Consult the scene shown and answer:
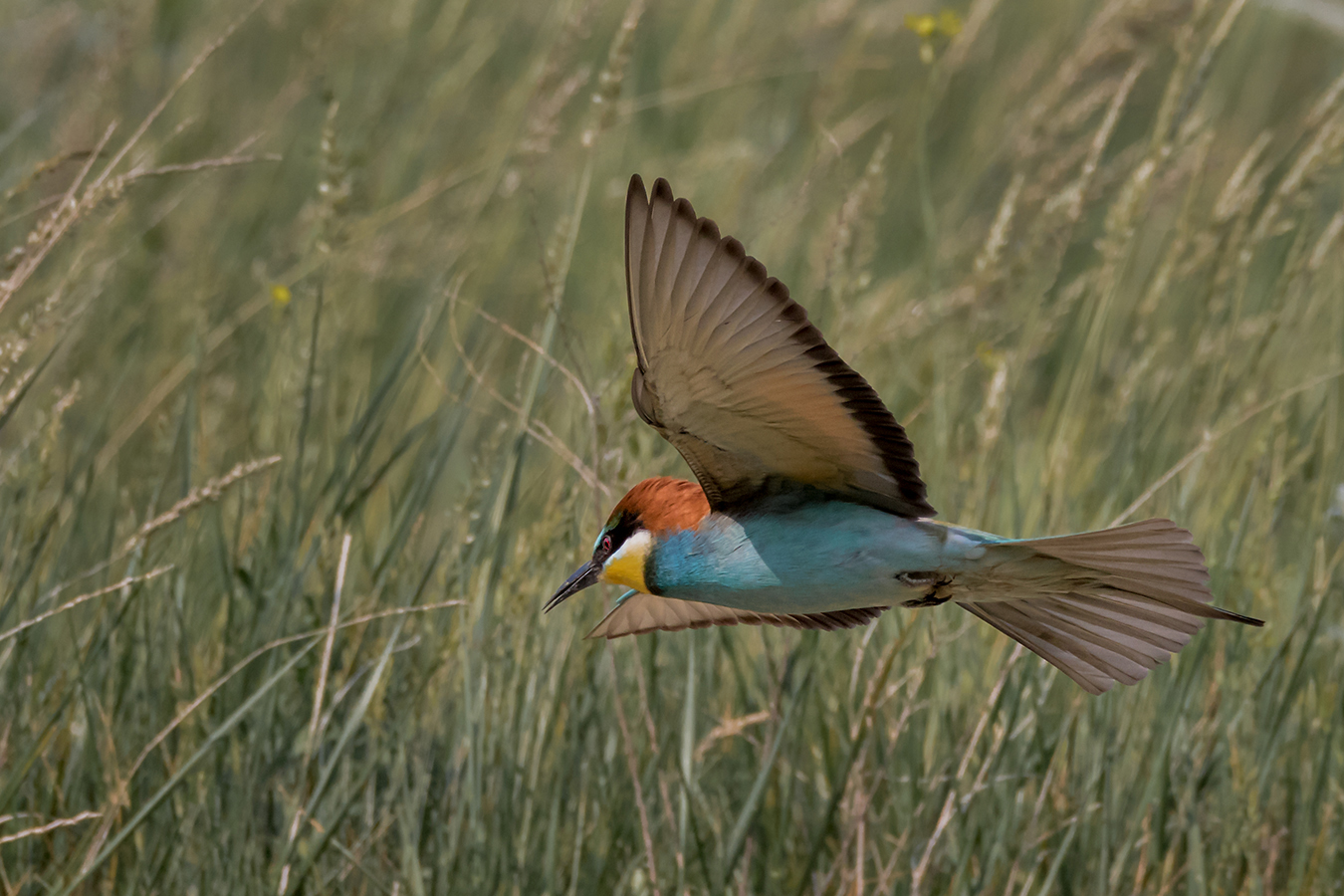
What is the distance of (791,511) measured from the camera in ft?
5.16

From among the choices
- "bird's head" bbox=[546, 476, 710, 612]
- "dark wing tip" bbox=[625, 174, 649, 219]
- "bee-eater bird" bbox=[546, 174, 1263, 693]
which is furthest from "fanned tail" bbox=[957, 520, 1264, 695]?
"dark wing tip" bbox=[625, 174, 649, 219]

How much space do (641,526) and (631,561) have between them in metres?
0.05

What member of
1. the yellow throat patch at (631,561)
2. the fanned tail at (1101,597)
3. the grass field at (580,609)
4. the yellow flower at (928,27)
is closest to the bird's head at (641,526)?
the yellow throat patch at (631,561)

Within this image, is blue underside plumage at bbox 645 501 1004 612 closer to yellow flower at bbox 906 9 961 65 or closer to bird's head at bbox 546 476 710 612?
bird's head at bbox 546 476 710 612

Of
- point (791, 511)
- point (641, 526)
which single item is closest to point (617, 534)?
point (641, 526)

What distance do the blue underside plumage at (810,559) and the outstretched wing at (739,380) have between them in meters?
0.04

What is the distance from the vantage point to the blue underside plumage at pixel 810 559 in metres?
1.49

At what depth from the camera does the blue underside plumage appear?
149 centimetres

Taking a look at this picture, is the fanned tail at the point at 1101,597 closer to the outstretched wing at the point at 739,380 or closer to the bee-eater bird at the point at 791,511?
the bee-eater bird at the point at 791,511

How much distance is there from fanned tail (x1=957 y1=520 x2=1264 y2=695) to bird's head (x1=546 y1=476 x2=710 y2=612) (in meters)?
0.31

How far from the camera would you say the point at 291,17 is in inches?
189

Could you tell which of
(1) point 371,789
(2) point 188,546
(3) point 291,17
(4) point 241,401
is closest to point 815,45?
(3) point 291,17

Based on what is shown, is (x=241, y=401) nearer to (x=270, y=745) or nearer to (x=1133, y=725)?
(x=270, y=745)

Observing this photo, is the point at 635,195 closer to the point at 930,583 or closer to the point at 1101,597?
the point at 930,583
